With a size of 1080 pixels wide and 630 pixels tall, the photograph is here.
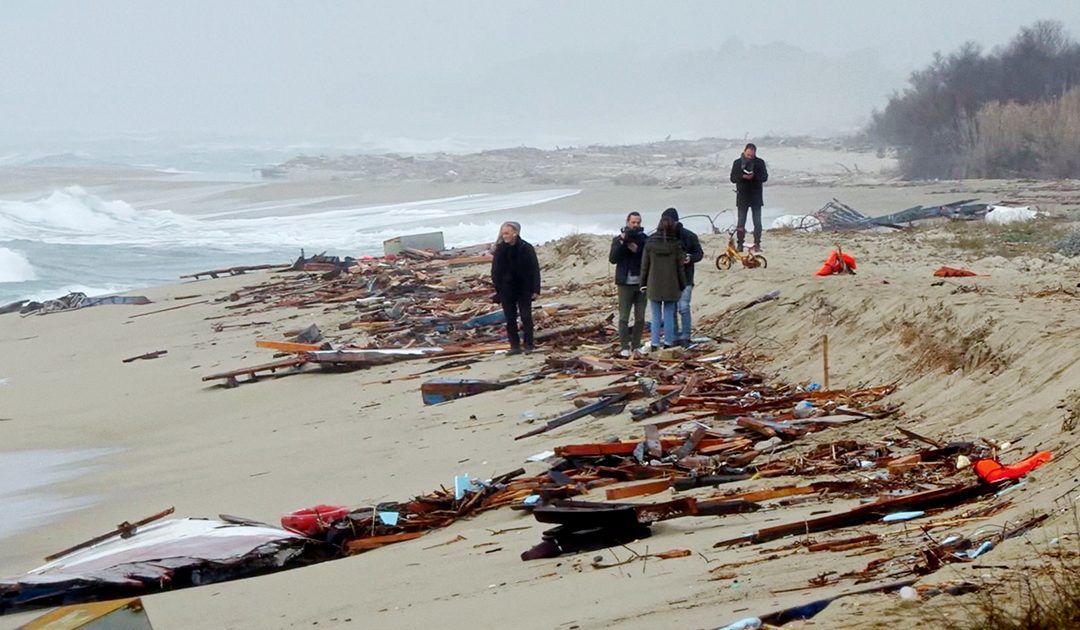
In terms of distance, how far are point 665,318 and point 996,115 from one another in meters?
31.2

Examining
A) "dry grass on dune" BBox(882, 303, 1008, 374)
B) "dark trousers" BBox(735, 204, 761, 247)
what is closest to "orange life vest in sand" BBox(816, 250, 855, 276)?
"dark trousers" BBox(735, 204, 761, 247)

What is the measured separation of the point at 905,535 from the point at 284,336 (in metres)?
14.1

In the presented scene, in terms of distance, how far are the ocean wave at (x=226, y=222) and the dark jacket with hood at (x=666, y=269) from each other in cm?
2417

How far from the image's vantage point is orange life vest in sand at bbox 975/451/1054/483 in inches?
271

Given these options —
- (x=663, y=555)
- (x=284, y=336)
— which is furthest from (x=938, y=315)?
(x=284, y=336)

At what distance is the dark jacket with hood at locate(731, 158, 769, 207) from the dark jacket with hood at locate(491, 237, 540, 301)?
12.9 feet

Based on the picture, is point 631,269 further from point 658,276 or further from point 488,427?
point 488,427

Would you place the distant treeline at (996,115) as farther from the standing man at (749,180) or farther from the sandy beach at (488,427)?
the standing man at (749,180)

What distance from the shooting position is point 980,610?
446 centimetres

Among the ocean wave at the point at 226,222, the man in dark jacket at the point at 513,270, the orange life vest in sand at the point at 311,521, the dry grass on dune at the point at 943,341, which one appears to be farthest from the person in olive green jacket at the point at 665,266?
the ocean wave at the point at 226,222

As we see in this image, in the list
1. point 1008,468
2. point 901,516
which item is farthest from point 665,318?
point 901,516

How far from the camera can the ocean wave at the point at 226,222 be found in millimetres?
42281

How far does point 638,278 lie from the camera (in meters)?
14.4

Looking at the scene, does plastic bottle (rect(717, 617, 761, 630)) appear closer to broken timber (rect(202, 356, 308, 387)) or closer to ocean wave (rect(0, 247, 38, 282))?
broken timber (rect(202, 356, 308, 387))
